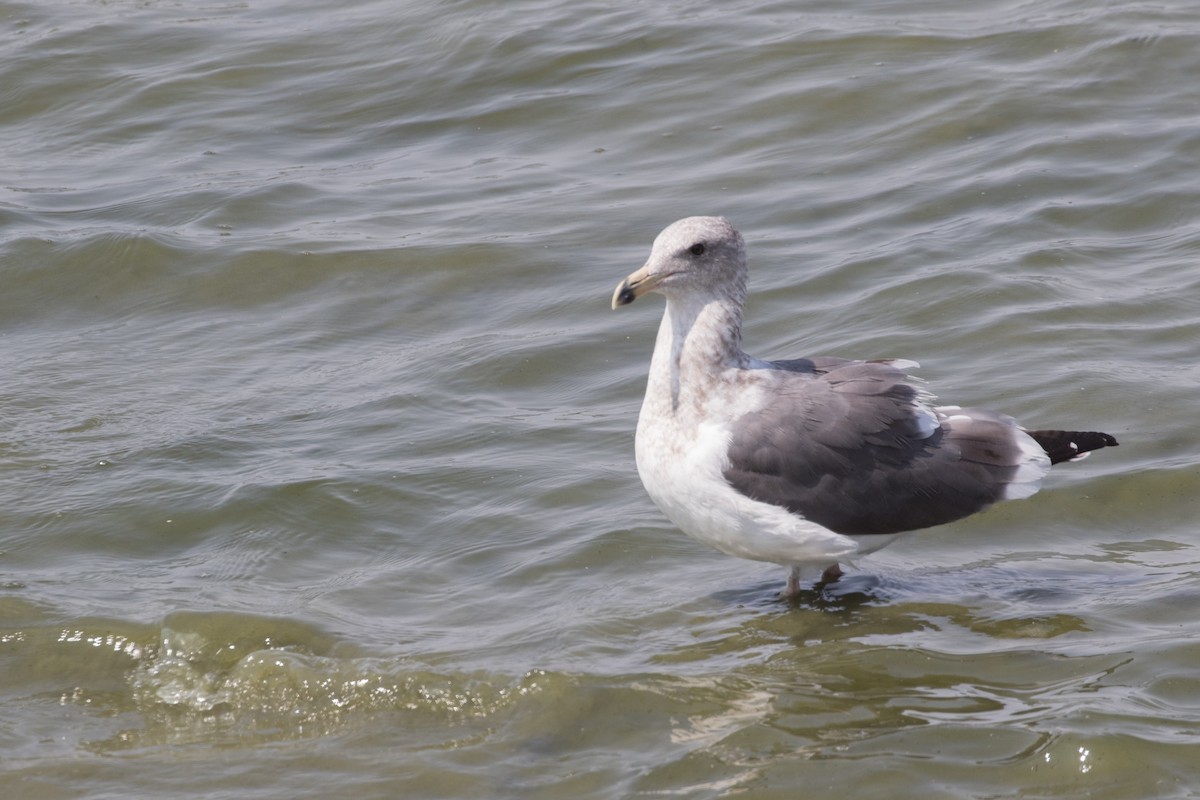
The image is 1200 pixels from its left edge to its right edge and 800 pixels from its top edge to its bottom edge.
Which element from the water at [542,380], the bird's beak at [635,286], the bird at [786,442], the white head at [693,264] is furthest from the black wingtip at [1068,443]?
the bird's beak at [635,286]

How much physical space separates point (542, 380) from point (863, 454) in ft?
9.09

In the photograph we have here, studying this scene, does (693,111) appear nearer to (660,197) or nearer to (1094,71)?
(660,197)

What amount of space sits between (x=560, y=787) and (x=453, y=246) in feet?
17.8

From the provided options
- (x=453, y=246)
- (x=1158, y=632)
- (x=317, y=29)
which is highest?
(x=317, y=29)

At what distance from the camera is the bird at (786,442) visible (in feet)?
19.7

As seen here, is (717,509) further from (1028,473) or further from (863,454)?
(1028,473)

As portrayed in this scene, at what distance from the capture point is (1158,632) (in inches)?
231

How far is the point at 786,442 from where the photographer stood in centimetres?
604

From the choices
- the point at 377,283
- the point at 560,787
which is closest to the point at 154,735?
the point at 560,787

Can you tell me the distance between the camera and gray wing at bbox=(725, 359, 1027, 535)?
6.03 meters

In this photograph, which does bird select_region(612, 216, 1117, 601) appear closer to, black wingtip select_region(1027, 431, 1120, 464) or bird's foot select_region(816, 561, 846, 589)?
black wingtip select_region(1027, 431, 1120, 464)

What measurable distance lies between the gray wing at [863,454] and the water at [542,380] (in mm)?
459

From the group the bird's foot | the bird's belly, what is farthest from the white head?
the bird's foot

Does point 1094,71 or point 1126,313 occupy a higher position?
point 1094,71
